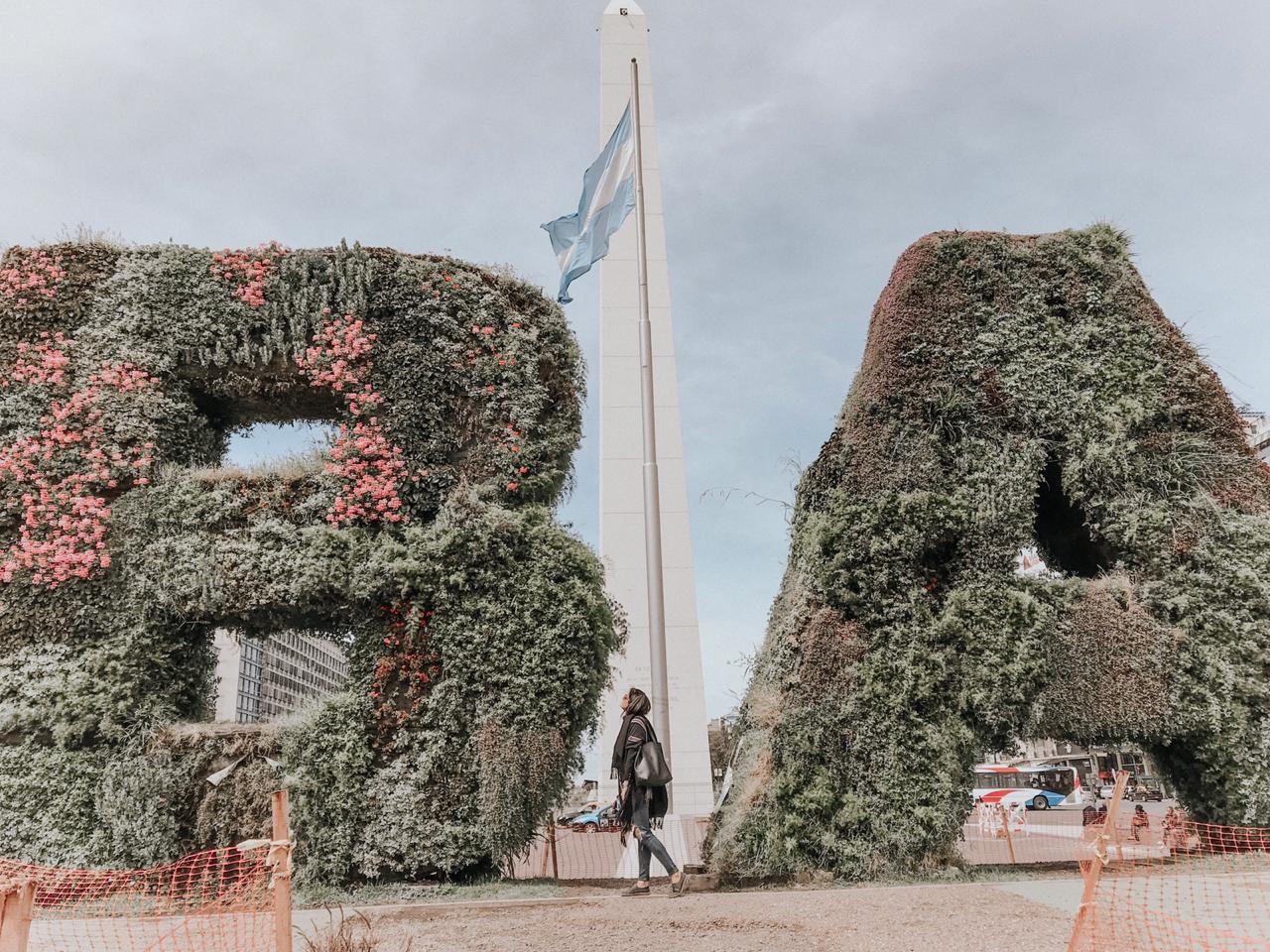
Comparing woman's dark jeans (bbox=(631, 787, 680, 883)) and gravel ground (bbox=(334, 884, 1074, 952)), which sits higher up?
woman's dark jeans (bbox=(631, 787, 680, 883))

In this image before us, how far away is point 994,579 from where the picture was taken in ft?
31.1

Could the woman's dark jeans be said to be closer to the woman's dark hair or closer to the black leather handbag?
the black leather handbag

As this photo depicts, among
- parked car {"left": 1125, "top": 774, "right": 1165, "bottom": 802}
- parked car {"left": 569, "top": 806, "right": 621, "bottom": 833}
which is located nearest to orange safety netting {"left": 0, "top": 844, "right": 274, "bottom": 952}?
parked car {"left": 569, "top": 806, "right": 621, "bottom": 833}

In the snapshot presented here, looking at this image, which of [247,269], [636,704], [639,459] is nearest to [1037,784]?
[639,459]

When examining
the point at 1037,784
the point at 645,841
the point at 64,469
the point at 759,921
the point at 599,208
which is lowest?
the point at 1037,784

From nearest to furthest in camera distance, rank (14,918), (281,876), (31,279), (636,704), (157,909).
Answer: (14,918) → (281,876) → (157,909) → (636,704) → (31,279)

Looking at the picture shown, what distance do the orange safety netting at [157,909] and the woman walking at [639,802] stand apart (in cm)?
299

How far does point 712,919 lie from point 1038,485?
6.64 meters

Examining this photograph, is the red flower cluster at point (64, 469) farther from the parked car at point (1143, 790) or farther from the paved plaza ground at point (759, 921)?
the parked car at point (1143, 790)

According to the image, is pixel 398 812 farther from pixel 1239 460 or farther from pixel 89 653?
pixel 1239 460

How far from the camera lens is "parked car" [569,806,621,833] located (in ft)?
56.6

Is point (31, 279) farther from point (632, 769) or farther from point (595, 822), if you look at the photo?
point (595, 822)

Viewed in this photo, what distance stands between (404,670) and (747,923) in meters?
4.53

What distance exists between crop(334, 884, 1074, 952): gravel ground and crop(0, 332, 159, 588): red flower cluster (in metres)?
5.26
